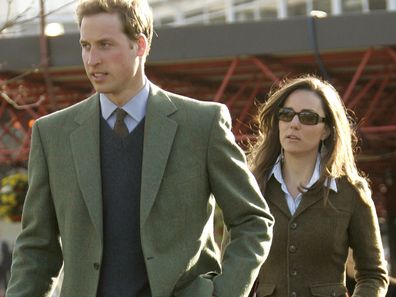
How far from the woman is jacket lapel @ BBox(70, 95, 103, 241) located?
2103 mm

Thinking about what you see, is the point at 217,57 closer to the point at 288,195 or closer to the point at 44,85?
the point at 44,85

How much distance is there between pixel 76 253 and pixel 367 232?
239 cm

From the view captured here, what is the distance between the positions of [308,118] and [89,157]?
255 centimetres

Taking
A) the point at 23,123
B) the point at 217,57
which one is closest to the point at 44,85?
the point at 23,123

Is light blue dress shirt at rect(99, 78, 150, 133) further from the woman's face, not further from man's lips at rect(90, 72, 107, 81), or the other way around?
the woman's face

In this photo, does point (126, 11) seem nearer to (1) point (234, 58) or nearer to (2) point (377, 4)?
(1) point (234, 58)

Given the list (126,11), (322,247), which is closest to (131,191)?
(126,11)

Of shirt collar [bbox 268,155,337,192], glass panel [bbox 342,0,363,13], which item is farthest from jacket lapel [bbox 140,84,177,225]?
glass panel [bbox 342,0,363,13]

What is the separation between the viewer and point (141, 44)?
5.41 metres

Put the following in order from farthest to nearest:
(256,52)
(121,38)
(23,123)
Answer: (23,123)
(256,52)
(121,38)

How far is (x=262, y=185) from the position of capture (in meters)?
7.57

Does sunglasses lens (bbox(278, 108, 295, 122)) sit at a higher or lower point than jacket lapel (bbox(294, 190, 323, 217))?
higher

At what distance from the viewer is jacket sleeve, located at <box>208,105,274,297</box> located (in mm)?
5391

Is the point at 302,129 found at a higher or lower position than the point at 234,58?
higher
